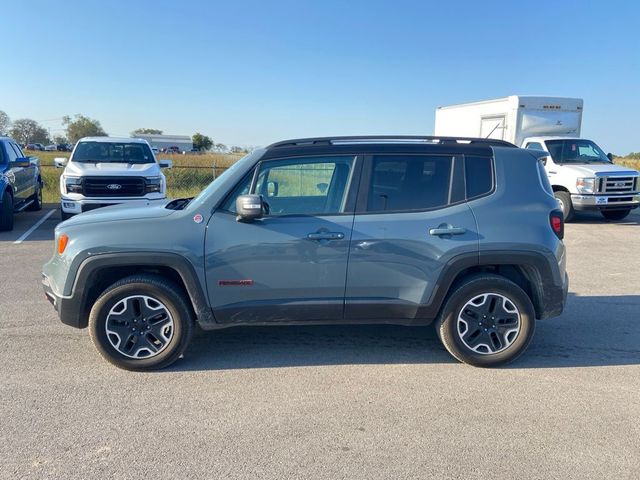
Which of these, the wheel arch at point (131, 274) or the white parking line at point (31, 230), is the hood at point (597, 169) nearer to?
the wheel arch at point (131, 274)

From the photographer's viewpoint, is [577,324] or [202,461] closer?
[202,461]

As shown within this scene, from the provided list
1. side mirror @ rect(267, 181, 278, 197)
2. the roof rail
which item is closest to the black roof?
the roof rail

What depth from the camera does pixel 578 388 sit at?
3809mm

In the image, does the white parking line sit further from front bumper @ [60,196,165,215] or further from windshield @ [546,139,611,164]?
windshield @ [546,139,611,164]

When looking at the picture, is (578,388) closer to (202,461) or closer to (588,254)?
(202,461)

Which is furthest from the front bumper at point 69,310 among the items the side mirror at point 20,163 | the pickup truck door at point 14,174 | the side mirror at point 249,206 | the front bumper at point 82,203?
the side mirror at point 20,163

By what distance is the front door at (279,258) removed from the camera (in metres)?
3.93

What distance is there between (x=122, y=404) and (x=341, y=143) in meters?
2.61

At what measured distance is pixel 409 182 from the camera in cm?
416

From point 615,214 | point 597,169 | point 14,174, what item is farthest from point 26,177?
point 615,214

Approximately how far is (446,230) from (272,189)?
57.6 inches

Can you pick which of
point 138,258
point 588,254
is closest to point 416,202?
point 138,258

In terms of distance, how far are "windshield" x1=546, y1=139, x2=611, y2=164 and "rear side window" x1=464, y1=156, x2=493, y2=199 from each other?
10.1 metres

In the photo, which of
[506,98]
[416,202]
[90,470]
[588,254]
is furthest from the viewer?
[506,98]
